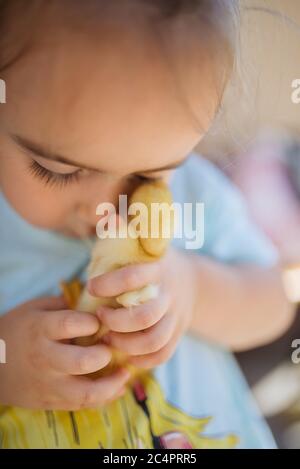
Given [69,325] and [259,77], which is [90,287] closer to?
[69,325]

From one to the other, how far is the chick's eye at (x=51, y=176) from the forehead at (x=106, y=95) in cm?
2

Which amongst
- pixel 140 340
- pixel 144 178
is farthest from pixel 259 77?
pixel 140 340

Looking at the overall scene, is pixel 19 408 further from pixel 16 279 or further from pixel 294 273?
pixel 294 273

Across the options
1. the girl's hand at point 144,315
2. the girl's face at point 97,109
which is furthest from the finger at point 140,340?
the girl's face at point 97,109

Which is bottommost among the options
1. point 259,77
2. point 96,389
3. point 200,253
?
point 96,389

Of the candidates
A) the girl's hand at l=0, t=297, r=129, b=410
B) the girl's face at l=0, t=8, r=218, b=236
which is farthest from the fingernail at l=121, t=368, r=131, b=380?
the girl's face at l=0, t=8, r=218, b=236

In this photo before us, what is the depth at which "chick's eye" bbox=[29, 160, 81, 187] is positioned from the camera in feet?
1.43

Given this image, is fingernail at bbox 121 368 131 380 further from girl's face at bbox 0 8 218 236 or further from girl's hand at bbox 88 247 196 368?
girl's face at bbox 0 8 218 236

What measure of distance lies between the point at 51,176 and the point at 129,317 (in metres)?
0.12

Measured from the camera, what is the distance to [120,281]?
1.51 feet

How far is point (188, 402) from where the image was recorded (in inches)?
21.6

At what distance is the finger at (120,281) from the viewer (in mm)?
460

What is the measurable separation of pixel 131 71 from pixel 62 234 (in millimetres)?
171

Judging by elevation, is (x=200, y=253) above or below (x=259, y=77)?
below
